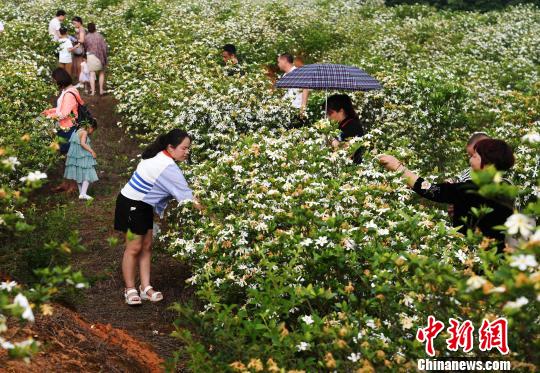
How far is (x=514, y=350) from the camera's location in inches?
137

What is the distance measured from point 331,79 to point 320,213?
3.98 meters

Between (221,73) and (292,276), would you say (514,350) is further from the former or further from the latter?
(221,73)

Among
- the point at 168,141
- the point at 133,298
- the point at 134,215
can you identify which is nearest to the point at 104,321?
the point at 133,298

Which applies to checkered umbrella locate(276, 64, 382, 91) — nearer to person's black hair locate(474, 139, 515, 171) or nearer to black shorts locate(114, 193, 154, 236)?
black shorts locate(114, 193, 154, 236)

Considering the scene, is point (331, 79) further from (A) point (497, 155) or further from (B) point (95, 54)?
(B) point (95, 54)

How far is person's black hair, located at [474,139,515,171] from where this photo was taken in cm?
467

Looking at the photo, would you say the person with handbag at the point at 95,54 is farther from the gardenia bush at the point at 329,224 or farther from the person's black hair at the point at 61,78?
the person's black hair at the point at 61,78

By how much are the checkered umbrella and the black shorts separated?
330 centimetres

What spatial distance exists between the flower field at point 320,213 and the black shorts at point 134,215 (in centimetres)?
35

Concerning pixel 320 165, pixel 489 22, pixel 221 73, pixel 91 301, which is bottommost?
pixel 91 301

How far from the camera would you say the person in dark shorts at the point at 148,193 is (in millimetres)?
6023

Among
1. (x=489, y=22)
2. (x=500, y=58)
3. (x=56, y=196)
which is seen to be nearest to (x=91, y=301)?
(x=56, y=196)

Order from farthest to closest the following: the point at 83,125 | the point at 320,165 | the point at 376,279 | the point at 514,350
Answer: the point at 83,125, the point at 320,165, the point at 376,279, the point at 514,350

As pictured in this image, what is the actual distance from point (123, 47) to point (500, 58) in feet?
29.8
